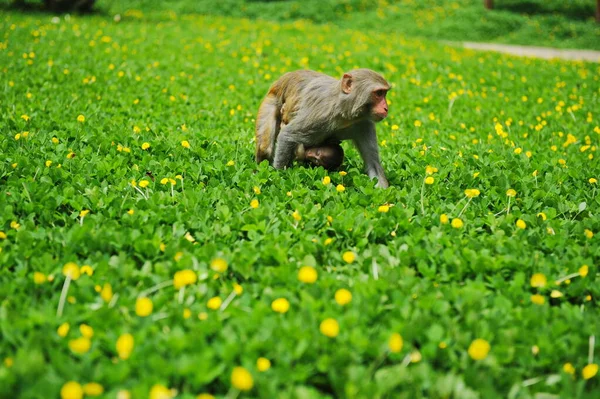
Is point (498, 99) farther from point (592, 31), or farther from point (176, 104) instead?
point (592, 31)

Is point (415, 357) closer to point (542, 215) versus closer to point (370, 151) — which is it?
point (542, 215)

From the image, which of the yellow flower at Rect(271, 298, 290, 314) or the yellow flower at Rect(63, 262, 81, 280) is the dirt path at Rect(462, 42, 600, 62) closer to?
the yellow flower at Rect(271, 298, 290, 314)

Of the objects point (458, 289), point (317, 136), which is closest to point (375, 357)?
point (458, 289)

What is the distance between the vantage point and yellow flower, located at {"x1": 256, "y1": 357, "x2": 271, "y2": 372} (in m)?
2.13

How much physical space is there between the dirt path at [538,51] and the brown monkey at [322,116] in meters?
11.9

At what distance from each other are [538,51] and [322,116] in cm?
1423

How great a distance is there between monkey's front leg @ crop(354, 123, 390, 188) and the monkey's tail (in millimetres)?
786

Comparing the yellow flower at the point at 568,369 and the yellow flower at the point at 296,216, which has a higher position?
the yellow flower at the point at 296,216

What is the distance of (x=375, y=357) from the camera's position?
91.3 inches

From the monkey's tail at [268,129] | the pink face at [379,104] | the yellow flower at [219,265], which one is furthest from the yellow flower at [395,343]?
the monkey's tail at [268,129]

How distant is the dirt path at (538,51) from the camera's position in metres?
15.1

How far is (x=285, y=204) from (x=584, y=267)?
76.6 inches

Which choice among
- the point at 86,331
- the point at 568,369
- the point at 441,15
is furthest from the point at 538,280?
the point at 441,15

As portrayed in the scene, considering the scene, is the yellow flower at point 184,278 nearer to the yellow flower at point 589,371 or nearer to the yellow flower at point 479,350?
the yellow flower at point 479,350
